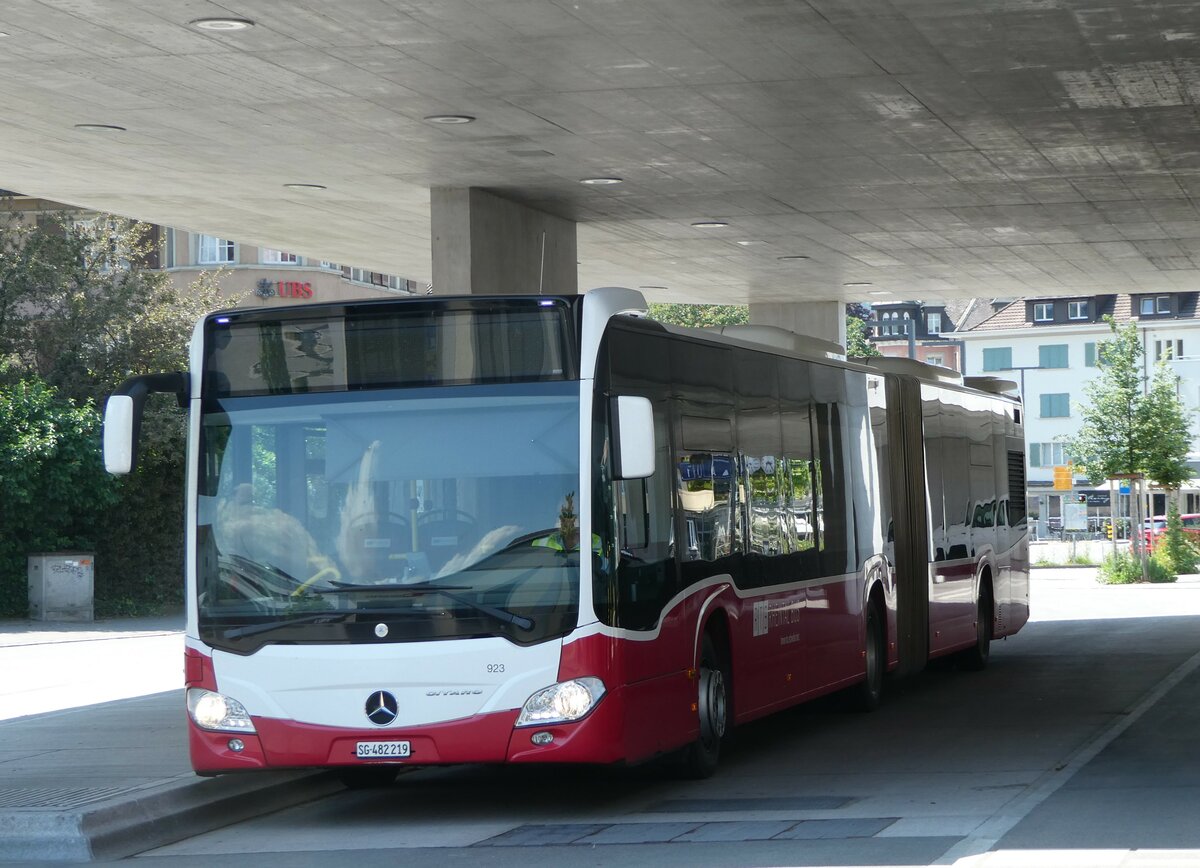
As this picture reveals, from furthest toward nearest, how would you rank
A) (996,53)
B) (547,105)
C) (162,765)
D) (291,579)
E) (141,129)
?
(141,129) → (547,105) → (996,53) → (162,765) → (291,579)

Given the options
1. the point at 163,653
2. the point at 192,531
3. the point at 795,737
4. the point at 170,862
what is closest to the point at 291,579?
the point at 192,531

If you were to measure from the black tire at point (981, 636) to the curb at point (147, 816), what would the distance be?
33.4 feet

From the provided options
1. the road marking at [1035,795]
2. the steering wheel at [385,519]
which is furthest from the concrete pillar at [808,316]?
the steering wheel at [385,519]

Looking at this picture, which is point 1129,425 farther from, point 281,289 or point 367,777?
point 367,777

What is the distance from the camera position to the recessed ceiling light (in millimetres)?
12828

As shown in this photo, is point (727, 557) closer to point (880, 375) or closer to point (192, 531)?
point (192, 531)

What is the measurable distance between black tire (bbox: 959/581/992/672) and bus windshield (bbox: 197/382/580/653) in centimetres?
1114

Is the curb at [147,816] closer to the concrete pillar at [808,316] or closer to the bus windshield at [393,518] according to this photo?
the bus windshield at [393,518]

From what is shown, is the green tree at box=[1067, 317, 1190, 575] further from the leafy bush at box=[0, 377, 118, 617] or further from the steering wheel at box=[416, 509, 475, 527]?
the steering wheel at box=[416, 509, 475, 527]

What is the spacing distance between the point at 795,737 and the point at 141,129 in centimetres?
824

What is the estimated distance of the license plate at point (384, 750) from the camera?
10.1m

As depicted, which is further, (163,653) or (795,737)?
(163,653)

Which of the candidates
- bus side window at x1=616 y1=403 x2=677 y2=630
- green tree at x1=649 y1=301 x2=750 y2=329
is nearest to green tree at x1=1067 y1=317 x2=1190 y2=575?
green tree at x1=649 y1=301 x2=750 y2=329

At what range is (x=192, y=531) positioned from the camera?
1053 centimetres
